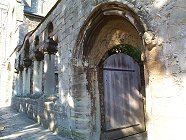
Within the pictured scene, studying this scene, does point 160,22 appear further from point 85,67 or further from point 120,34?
point 85,67

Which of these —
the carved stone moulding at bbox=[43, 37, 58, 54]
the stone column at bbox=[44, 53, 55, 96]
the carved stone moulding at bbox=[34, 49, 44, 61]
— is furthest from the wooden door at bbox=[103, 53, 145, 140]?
the carved stone moulding at bbox=[34, 49, 44, 61]

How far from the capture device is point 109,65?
5.13 metres

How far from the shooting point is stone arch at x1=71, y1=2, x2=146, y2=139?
3365 millimetres

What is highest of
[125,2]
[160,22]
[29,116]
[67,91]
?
[125,2]

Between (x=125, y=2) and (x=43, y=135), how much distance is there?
136 inches

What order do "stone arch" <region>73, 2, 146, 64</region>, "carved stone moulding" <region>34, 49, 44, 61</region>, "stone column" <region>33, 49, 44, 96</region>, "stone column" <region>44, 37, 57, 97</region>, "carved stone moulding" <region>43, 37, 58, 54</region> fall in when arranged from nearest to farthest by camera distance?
"stone arch" <region>73, 2, 146, 64</region>
"carved stone moulding" <region>43, 37, 58, 54</region>
"stone column" <region>44, 37, 57, 97</region>
"carved stone moulding" <region>34, 49, 44, 61</region>
"stone column" <region>33, 49, 44, 96</region>

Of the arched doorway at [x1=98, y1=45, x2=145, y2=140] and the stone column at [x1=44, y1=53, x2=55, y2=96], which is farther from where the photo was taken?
the stone column at [x1=44, y1=53, x2=55, y2=96]

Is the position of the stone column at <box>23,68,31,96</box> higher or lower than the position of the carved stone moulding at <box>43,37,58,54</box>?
lower

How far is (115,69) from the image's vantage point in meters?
5.30

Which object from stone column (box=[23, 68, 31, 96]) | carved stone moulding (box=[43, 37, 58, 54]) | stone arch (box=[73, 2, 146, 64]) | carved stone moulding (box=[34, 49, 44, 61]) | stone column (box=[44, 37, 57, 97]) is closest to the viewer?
stone arch (box=[73, 2, 146, 64])

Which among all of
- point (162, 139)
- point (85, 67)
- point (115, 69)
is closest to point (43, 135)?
point (85, 67)

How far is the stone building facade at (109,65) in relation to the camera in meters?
2.06

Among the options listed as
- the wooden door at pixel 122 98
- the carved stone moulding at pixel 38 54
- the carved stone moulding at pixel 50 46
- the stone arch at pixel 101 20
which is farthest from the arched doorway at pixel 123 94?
the carved stone moulding at pixel 38 54

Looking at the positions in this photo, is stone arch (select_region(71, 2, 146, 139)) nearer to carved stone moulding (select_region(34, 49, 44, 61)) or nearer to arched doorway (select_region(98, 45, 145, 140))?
arched doorway (select_region(98, 45, 145, 140))
